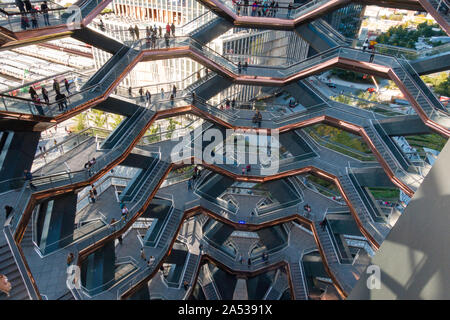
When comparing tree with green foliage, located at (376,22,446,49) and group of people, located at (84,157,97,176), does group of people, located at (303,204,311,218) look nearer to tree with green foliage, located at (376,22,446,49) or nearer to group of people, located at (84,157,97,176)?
group of people, located at (84,157,97,176)

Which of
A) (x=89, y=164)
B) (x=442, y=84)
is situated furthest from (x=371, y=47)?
(x=442, y=84)

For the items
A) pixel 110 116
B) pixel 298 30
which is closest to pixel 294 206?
pixel 298 30

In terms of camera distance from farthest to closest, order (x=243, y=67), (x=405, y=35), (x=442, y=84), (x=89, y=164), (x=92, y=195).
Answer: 1. (x=405, y=35)
2. (x=442, y=84)
3. (x=243, y=67)
4. (x=92, y=195)
5. (x=89, y=164)

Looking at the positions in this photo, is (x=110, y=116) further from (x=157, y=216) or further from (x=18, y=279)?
(x=18, y=279)

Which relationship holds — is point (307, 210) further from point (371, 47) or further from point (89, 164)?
point (89, 164)

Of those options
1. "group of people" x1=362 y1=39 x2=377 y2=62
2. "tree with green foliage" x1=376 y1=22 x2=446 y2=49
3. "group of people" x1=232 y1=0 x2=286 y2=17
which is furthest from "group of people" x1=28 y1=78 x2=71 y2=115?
"tree with green foliage" x1=376 y1=22 x2=446 y2=49

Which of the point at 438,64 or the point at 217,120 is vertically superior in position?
the point at 438,64

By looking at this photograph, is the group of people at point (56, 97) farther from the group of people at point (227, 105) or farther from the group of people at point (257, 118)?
the group of people at point (257, 118)

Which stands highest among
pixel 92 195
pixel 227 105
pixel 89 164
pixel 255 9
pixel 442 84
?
pixel 255 9

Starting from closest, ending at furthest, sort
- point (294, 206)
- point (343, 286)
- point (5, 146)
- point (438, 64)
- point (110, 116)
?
point (5, 146) < point (438, 64) < point (343, 286) < point (294, 206) < point (110, 116)
